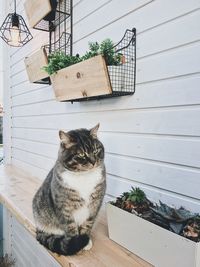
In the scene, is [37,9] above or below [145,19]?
above

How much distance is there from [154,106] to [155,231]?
1.57 feet

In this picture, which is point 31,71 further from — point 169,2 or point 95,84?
point 169,2

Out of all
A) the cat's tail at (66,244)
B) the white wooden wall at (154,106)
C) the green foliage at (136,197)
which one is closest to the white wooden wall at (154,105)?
the white wooden wall at (154,106)

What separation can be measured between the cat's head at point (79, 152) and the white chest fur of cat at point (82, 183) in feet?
0.08

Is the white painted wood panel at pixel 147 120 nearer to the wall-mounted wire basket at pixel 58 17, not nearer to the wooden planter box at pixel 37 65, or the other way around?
the wooden planter box at pixel 37 65

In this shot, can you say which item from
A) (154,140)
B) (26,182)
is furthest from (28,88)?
(154,140)

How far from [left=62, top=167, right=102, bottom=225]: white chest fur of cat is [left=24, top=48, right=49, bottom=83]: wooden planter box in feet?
2.76

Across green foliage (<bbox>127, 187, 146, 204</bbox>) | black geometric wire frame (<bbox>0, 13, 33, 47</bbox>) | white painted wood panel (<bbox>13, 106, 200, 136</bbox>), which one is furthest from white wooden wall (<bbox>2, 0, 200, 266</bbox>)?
black geometric wire frame (<bbox>0, 13, 33, 47</bbox>)

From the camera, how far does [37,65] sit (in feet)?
5.62

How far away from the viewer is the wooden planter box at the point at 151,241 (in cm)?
75

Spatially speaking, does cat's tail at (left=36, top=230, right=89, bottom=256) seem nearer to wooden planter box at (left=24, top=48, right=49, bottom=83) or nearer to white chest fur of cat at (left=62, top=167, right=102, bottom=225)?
white chest fur of cat at (left=62, top=167, right=102, bottom=225)

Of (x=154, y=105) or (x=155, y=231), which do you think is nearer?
(x=155, y=231)

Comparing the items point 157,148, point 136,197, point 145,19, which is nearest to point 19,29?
point 145,19

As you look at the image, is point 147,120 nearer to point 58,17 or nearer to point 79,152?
point 79,152
